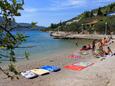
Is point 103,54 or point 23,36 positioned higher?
point 23,36

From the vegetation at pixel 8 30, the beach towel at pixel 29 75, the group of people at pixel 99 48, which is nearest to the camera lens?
the vegetation at pixel 8 30

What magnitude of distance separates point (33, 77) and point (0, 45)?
14.2 meters

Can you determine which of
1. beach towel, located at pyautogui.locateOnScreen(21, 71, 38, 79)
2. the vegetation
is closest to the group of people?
beach towel, located at pyautogui.locateOnScreen(21, 71, 38, 79)

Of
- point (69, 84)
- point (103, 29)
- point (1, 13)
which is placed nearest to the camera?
point (1, 13)

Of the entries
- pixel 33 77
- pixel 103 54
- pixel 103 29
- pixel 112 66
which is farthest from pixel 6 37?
pixel 103 29

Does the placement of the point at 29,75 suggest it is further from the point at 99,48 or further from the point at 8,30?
the point at 8,30

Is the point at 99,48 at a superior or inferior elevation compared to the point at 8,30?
inferior

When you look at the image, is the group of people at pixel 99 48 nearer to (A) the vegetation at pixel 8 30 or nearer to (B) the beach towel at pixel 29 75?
(B) the beach towel at pixel 29 75

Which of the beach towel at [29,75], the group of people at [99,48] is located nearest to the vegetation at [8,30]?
the beach towel at [29,75]

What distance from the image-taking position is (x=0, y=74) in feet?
→ 58.7

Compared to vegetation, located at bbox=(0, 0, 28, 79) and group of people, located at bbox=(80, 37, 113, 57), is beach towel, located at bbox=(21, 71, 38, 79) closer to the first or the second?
group of people, located at bbox=(80, 37, 113, 57)

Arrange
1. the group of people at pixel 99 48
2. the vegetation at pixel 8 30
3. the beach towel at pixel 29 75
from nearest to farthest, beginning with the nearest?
1. the vegetation at pixel 8 30
2. the beach towel at pixel 29 75
3. the group of people at pixel 99 48

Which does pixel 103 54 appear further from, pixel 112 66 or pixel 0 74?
pixel 0 74

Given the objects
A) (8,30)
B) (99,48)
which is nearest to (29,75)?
(99,48)
